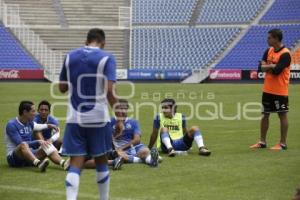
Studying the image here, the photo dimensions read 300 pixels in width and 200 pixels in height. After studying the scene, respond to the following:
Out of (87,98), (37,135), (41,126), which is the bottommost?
(37,135)

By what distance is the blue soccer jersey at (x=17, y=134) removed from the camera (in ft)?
32.2

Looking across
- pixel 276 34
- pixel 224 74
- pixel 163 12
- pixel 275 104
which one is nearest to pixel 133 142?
pixel 275 104

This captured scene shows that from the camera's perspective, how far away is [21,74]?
157 feet

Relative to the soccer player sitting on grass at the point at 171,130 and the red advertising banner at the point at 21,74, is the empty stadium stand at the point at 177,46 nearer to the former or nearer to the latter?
the red advertising banner at the point at 21,74

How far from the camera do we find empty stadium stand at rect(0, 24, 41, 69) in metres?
48.0

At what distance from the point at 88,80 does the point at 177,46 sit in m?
45.0

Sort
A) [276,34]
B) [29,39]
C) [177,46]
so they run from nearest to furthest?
[276,34] < [29,39] < [177,46]

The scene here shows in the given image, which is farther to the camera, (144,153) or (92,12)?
(92,12)

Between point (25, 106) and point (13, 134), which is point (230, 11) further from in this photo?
point (13, 134)

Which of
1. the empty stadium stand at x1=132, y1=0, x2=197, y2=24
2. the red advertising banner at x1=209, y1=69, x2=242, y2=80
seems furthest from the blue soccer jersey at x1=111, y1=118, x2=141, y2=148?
the empty stadium stand at x1=132, y1=0, x2=197, y2=24

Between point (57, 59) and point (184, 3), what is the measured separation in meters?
12.8

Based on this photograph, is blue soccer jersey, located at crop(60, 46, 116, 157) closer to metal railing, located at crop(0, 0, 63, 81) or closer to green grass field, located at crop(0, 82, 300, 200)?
green grass field, located at crop(0, 82, 300, 200)

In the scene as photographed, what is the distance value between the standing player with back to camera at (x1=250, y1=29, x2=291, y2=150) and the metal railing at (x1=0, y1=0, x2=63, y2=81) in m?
36.5

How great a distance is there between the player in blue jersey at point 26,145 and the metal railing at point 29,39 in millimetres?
37794
